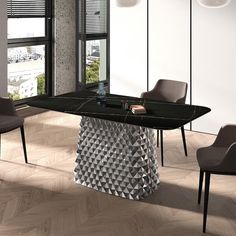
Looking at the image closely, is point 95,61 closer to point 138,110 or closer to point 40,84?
point 40,84

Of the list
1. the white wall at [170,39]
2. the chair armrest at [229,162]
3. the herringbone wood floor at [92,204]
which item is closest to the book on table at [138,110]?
the herringbone wood floor at [92,204]

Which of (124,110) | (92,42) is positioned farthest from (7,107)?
(92,42)

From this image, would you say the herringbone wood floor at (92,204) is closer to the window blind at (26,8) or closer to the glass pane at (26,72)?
the glass pane at (26,72)

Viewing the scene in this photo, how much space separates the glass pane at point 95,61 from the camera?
8.86 meters

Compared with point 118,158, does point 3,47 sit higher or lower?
higher

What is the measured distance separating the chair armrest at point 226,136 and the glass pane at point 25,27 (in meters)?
4.31

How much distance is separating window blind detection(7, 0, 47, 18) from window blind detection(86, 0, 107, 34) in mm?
926

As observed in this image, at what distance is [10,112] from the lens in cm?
550

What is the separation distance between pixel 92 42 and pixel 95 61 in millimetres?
388

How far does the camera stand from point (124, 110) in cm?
443

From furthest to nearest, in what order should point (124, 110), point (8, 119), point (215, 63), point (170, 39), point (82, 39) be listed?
point (82, 39) < point (170, 39) < point (215, 63) < point (8, 119) < point (124, 110)

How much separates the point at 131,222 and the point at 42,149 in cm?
235

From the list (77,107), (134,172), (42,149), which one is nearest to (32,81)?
(42,149)

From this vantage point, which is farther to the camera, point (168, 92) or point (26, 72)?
point (26, 72)
